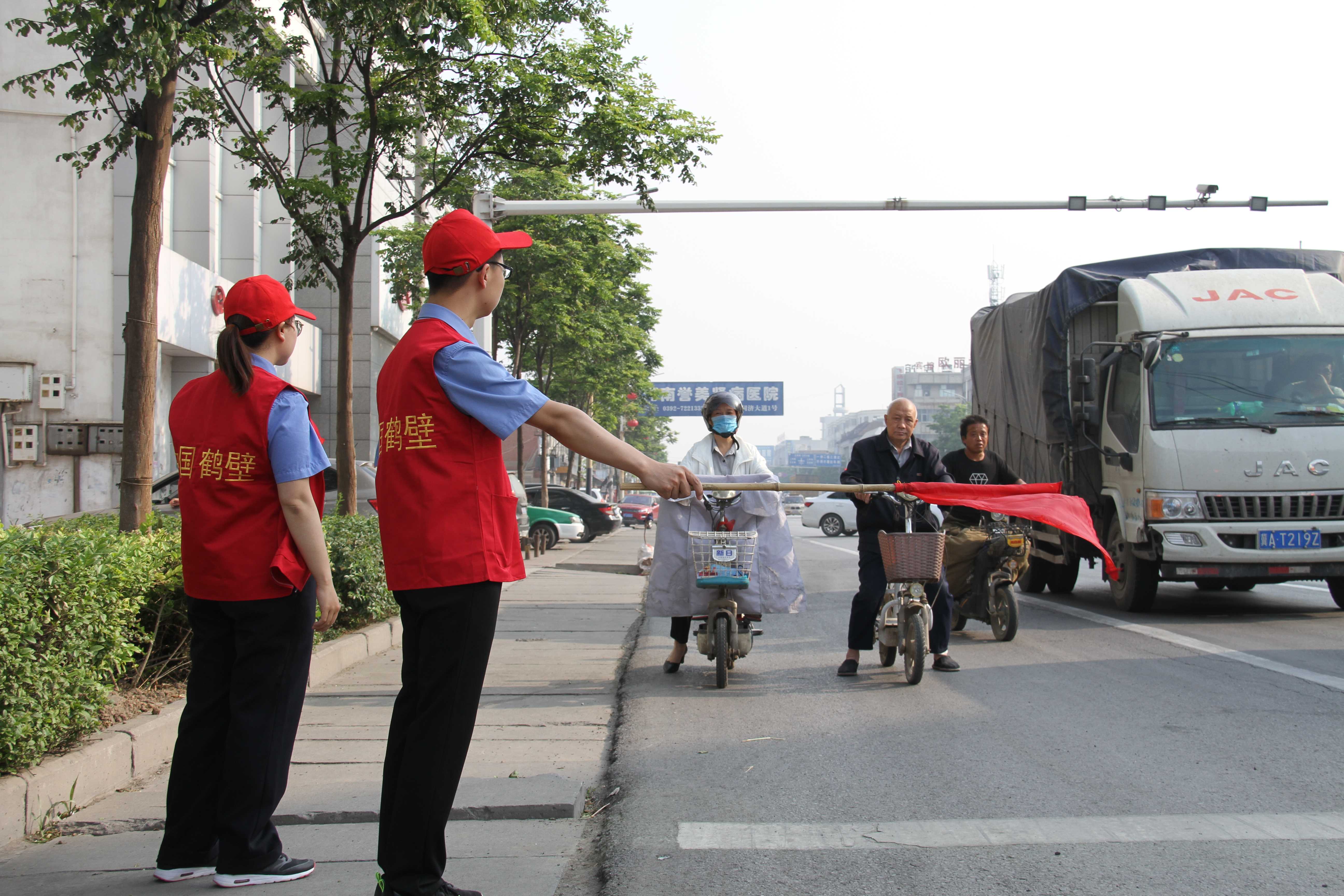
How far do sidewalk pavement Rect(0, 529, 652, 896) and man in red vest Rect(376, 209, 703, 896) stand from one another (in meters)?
0.66

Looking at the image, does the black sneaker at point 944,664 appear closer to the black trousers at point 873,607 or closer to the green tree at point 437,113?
the black trousers at point 873,607

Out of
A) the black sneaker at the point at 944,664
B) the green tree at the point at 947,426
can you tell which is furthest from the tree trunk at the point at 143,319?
the green tree at the point at 947,426

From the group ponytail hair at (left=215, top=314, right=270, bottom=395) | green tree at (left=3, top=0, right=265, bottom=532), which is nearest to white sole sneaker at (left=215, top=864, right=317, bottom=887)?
ponytail hair at (left=215, top=314, right=270, bottom=395)

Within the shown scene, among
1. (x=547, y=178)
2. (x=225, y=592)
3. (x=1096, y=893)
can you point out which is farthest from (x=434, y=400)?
(x=547, y=178)

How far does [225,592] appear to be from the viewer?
138 inches

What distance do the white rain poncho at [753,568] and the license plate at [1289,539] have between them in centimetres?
483

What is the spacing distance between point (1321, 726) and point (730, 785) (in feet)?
10.1

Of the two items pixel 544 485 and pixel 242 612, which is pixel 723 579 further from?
pixel 544 485

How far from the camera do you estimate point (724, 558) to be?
6895mm

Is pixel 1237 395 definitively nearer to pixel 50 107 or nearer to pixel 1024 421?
pixel 1024 421

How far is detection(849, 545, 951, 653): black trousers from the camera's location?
749 cm

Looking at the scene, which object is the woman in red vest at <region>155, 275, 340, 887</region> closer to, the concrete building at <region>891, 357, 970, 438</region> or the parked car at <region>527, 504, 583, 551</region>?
the parked car at <region>527, 504, 583, 551</region>

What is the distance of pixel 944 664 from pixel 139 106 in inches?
249

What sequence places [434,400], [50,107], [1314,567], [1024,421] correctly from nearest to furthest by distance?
[434,400]
[1314,567]
[1024,421]
[50,107]
